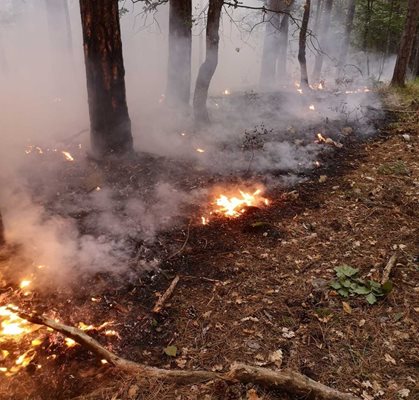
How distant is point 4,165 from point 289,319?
6.73m

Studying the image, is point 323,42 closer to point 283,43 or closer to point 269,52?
point 283,43

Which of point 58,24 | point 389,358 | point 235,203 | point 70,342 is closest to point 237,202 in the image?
point 235,203

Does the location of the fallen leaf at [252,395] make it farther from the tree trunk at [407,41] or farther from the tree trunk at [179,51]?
the tree trunk at [407,41]

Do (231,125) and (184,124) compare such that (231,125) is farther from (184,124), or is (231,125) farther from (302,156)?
(302,156)

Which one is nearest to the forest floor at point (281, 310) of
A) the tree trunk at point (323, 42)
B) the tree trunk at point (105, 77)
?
the tree trunk at point (105, 77)

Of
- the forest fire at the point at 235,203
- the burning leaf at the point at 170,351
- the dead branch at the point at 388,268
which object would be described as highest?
the dead branch at the point at 388,268

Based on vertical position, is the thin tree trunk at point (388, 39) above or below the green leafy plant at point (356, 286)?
above

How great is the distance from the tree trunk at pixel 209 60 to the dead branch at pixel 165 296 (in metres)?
5.91

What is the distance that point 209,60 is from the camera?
29.5ft

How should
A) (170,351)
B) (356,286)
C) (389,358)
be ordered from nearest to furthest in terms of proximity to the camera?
(389,358) < (170,351) < (356,286)

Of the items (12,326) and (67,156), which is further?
(67,156)

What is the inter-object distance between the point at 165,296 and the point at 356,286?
2430 millimetres

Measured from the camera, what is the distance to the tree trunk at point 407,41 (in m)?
11.9

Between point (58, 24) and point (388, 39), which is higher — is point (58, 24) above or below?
above
